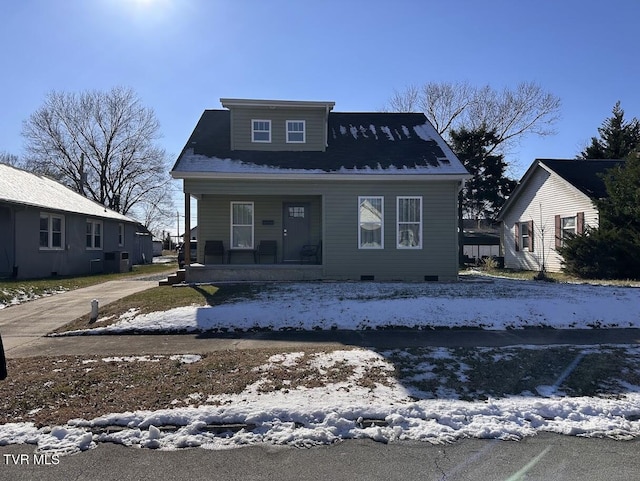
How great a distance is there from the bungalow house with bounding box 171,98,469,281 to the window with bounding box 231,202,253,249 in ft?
0.11

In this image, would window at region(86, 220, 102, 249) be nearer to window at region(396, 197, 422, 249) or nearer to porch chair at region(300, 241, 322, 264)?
porch chair at region(300, 241, 322, 264)

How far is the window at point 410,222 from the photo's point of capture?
45.0 ft

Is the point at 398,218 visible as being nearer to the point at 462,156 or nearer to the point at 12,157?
the point at 462,156

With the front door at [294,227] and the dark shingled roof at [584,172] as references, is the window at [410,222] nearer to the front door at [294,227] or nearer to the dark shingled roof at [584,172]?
the front door at [294,227]

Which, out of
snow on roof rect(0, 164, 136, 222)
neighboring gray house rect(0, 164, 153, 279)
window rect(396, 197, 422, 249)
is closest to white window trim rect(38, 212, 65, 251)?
neighboring gray house rect(0, 164, 153, 279)

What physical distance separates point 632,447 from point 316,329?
5.19 m

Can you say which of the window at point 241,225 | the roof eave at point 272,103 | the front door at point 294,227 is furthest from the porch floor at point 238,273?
the roof eave at point 272,103

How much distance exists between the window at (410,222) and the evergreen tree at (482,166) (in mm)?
16110

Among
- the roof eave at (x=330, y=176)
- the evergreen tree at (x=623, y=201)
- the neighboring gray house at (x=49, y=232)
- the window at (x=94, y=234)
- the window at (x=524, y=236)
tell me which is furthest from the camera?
the window at (x=524, y=236)

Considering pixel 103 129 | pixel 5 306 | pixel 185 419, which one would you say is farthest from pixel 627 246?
pixel 103 129

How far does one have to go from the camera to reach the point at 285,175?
13109mm

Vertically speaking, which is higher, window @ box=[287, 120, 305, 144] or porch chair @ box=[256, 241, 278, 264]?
window @ box=[287, 120, 305, 144]

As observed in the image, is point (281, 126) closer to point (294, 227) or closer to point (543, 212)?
point (294, 227)

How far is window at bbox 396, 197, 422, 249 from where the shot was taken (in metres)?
13.7
